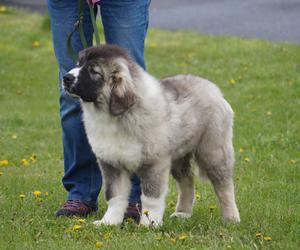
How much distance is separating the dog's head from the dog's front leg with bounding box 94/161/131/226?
513 millimetres

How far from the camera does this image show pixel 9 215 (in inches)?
229

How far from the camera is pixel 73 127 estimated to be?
19.7 ft

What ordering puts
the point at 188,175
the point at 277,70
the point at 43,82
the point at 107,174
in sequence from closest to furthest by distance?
the point at 107,174, the point at 188,175, the point at 277,70, the point at 43,82

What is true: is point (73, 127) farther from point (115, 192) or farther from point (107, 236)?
point (107, 236)

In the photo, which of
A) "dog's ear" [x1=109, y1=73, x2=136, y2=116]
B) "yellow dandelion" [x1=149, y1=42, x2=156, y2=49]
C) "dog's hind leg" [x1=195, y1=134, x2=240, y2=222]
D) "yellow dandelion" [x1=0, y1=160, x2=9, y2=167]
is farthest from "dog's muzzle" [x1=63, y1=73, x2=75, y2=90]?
"yellow dandelion" [x1=149, y1=42, x2=156, y2=49]

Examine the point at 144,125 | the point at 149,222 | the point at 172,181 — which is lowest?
the point at 172,181

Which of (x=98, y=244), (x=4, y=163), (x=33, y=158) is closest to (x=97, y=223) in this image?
(x=98, y=244)

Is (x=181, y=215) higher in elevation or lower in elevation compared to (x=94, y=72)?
lower

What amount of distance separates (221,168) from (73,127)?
1.18 m

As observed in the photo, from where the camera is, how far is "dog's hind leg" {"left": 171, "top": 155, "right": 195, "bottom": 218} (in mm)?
5945

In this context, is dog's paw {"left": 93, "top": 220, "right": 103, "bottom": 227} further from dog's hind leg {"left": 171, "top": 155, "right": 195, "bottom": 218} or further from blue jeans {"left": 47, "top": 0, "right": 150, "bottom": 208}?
dog's hind leg {"left": 171, "top": 155, "right": 195, "bottom": 218}

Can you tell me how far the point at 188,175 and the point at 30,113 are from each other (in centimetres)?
512

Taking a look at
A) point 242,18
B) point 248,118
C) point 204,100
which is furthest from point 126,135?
point 242,18

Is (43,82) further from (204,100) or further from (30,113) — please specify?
(204,100)
